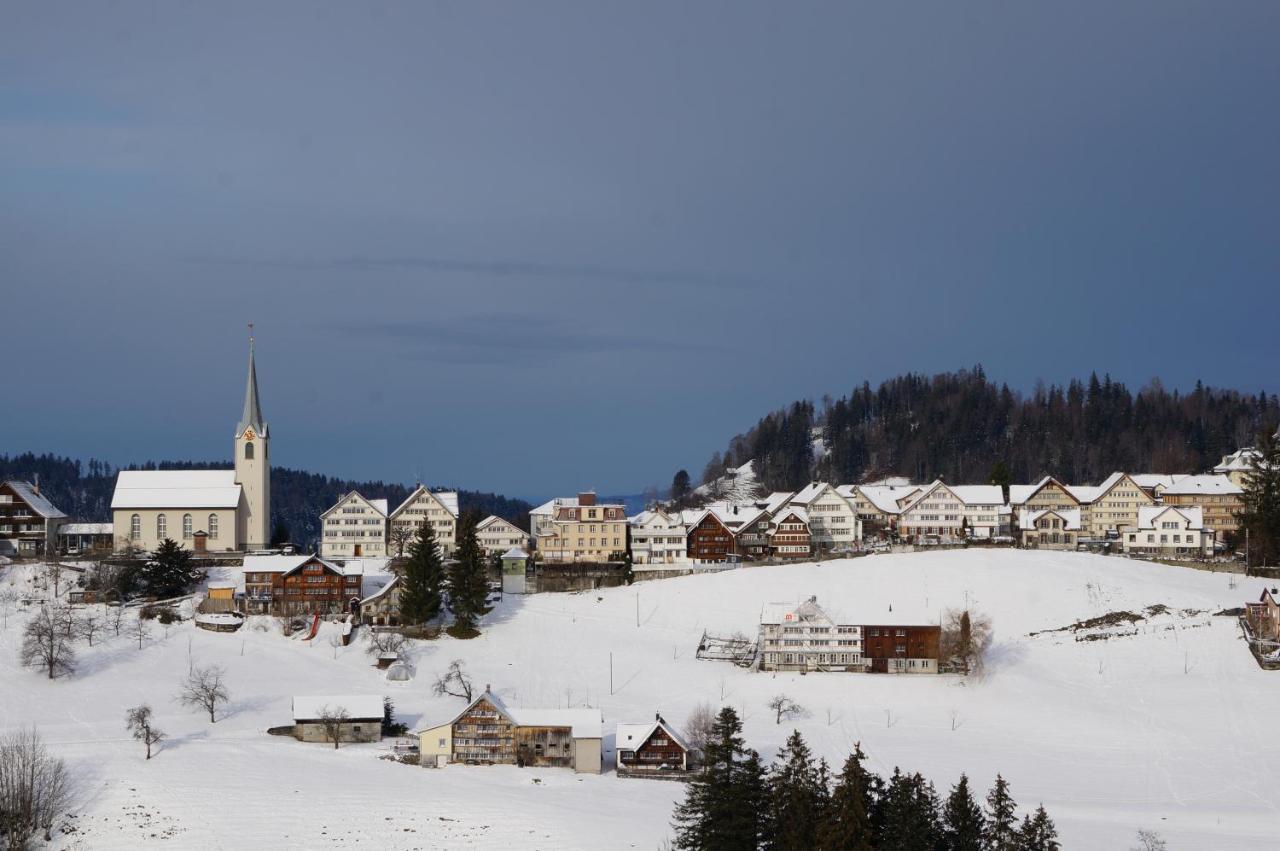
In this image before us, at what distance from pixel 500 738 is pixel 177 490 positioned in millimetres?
43247

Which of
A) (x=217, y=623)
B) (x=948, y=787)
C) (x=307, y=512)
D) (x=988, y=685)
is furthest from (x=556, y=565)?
(x=307, y=512)

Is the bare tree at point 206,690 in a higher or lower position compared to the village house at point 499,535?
lower

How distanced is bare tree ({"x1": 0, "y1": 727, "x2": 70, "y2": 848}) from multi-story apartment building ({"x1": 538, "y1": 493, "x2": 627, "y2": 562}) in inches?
1764

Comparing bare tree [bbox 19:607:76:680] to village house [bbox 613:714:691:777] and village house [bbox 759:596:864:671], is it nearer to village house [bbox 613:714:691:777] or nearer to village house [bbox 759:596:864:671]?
village house [bbox 613:714:691:777]

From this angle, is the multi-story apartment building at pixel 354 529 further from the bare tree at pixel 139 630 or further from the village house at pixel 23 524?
the bare tree at pixel 139 630

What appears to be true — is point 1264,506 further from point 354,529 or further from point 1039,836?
point 354,529

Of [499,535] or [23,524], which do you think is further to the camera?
[499,535]

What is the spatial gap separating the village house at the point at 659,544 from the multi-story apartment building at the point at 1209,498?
36.8 metres

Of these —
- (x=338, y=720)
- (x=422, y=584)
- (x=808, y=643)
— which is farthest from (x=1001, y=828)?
(x=422, y=584)

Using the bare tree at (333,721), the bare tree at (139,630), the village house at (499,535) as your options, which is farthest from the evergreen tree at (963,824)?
the village house at (499,535)

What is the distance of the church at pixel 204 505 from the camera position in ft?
316

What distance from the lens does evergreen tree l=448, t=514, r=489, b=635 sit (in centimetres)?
8094

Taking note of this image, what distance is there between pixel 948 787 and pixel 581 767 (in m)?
14.5

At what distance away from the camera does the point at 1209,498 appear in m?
111
